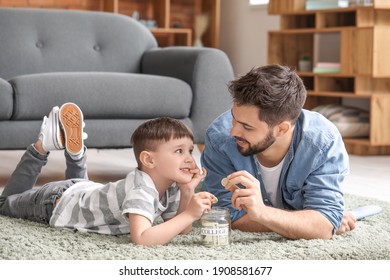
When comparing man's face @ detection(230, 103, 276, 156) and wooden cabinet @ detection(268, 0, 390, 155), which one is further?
wooden cabinet @ detection(268, 0, 390, 155)

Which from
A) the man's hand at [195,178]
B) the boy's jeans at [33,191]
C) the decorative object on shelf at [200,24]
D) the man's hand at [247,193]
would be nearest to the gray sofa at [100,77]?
the boy's jeans at [33,191]

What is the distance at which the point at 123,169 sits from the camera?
4.19 metres

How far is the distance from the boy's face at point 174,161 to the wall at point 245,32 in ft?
13.8

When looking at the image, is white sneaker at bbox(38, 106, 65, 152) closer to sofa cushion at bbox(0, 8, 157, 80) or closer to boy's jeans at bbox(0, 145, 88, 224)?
boy's jeans at bbox(0, 145, 88, 224)

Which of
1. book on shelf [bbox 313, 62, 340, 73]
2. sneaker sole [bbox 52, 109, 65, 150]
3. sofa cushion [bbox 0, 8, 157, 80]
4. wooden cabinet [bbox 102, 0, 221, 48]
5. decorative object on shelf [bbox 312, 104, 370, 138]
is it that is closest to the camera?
sneaker sole [bbox 52, 109, 65, 150]

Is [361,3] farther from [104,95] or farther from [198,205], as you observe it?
[198,205]

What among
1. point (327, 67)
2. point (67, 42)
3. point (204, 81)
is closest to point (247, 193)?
point (204, 81)

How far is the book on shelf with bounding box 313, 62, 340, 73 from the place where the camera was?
202 inches

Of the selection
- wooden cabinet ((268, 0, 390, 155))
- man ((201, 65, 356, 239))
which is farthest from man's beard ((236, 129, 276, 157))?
wooden cabinet ((268, 0, 390, 155))

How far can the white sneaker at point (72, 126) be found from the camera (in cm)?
261

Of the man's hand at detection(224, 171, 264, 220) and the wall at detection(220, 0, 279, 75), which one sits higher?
the wall at detection(220, 0, 279, 75)

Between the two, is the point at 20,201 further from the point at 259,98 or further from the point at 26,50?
the point at 26,50

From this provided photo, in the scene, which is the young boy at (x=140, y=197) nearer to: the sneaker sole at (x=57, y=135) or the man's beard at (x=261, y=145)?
the sneaker sole at (x=57, y=135)
